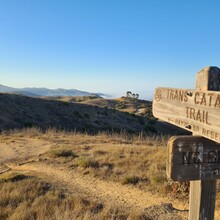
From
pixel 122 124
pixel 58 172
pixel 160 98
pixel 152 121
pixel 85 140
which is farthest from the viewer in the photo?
pixel 152 121

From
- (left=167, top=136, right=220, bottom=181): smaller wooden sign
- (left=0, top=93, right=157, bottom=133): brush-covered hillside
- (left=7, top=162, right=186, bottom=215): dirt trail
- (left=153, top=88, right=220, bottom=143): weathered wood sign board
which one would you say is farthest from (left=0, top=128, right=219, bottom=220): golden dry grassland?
(left=0, top=93, right=157, bottom=133): brush-covered hillside

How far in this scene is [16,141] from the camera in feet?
59.8

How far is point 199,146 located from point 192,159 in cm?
14

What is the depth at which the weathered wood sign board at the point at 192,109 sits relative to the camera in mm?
2900

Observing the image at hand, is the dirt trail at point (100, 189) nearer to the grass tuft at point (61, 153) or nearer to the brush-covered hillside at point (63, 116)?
the grass tuft at point (61, 153)

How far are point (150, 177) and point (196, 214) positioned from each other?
702cm

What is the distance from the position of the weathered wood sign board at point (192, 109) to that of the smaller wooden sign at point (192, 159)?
5.8 inches

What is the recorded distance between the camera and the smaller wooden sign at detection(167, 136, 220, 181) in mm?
3127

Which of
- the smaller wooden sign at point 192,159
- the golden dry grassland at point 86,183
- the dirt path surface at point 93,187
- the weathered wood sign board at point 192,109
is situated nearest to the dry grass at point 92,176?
the golden dry grassland at point 86,183

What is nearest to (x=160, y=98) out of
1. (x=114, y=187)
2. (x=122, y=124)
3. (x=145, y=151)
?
(x=114, y=187)

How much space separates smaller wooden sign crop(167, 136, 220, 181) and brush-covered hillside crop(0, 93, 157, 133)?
30.9 meters

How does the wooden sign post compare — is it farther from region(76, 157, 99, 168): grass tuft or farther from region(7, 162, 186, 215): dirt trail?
region(76, 157, 99, 168): grass tuft

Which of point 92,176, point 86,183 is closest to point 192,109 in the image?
point 86,183

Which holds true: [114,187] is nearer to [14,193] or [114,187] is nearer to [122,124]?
[14,193]
